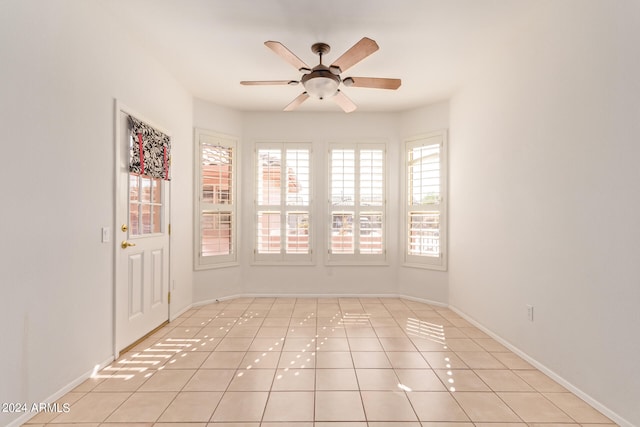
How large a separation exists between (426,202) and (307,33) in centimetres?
277

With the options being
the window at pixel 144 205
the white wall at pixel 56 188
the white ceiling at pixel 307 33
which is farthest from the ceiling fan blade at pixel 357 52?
the window at pixel 144 205

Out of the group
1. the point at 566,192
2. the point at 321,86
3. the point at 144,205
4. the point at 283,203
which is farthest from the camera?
the point at 283,203

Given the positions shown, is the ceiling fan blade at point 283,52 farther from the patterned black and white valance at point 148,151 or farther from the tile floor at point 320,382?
the tile floor at point 320,382

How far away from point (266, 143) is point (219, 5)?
2.46 m

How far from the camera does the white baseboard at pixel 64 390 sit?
1.90 m

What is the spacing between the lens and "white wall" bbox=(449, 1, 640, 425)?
1.89 meters

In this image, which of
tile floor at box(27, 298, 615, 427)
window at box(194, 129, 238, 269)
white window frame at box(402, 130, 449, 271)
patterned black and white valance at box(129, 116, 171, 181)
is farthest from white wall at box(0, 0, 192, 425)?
white window frame at box(402, 130, 449, 271)

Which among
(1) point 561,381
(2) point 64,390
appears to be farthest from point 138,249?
(1) point 561,381

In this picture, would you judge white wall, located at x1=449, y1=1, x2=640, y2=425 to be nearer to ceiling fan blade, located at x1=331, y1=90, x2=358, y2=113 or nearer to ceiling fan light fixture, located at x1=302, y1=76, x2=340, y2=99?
ceiling fan blade, located at x1=331, y1=90, x2=358, y2=113

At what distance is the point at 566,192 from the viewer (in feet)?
7.66

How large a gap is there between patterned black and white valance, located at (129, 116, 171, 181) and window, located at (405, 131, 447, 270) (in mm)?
3279

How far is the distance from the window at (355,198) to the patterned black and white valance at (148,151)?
2.31m

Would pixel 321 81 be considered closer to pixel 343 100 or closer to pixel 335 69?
pixel 335 69

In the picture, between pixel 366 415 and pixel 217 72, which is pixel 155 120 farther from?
pixel 366 415
